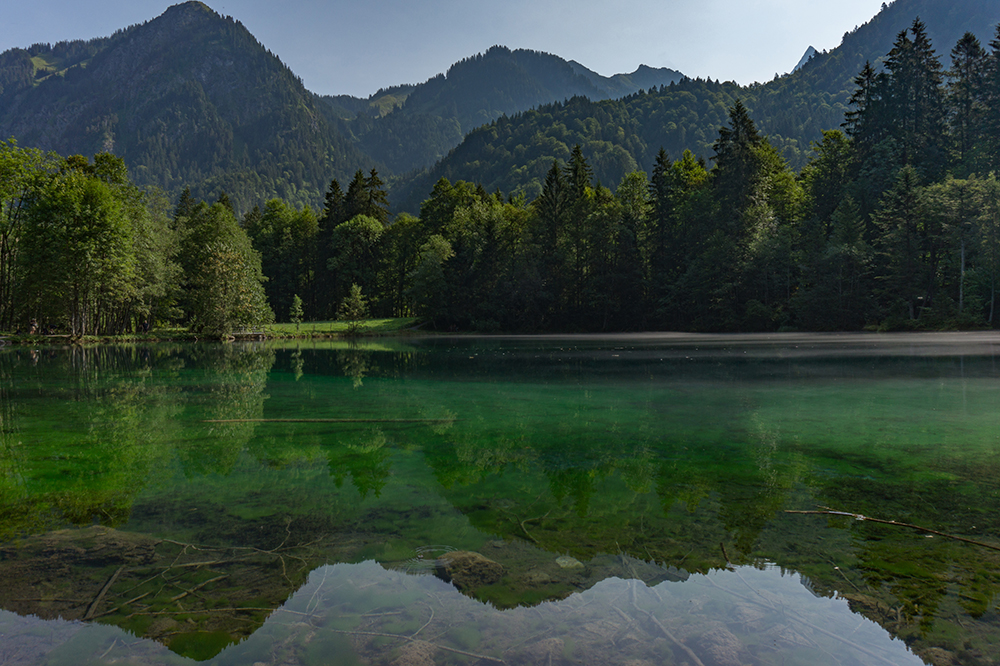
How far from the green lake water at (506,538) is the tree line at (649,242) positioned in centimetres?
4266

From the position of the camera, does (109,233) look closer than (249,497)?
No

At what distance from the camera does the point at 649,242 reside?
66312 millimetres

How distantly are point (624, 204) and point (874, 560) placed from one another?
2615 inches

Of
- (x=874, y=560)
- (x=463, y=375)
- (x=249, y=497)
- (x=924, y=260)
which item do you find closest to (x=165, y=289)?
(x=463, y=375)

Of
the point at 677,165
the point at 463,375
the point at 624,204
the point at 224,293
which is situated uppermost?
the point at 677,165

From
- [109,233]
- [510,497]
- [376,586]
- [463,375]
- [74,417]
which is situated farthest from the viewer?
[109,233]

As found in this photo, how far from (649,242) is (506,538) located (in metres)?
65.4

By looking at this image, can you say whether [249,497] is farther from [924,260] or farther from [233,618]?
[924,260]

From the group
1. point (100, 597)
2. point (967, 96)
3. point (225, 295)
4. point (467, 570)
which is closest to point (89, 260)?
point (225, 295)

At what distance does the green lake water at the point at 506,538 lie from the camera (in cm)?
327

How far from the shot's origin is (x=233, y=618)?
11.3 feet

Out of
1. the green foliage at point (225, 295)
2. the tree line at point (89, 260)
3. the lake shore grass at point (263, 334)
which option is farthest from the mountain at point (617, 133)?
the tree line at point (89, 260)

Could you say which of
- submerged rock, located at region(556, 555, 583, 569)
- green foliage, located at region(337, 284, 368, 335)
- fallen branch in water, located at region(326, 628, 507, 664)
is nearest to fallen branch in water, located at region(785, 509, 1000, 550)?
submerged rock, located at region(556, 555, 583, 569)

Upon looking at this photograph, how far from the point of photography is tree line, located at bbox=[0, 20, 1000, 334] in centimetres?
Answer: 4394
